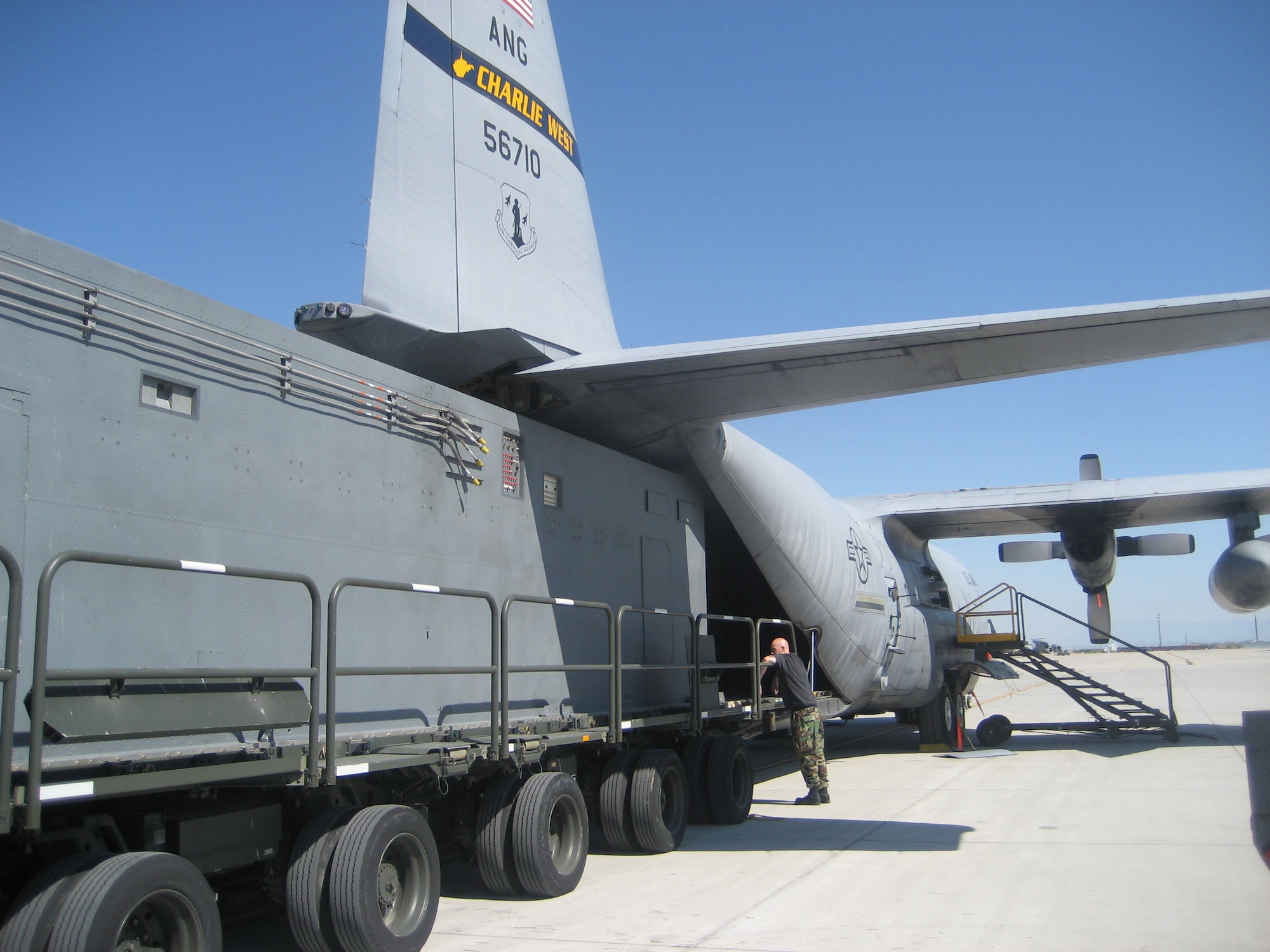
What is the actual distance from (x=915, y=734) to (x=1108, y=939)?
14883 millimetres

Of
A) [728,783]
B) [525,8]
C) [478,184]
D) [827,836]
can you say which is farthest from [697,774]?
[525,8]

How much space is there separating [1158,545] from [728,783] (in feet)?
41.4

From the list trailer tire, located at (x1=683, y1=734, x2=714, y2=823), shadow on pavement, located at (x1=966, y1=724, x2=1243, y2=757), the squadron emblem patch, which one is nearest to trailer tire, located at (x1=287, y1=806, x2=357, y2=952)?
trailer tire, located at (x1=683, y1=734, x2=714, y2=823)

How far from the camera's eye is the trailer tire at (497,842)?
6.42 metres

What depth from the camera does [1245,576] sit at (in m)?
16.2

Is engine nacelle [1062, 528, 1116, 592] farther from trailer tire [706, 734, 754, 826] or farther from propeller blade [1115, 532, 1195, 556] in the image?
trailer tire [706, 734, 754, 826]

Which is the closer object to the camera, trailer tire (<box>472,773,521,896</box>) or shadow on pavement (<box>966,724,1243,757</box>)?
trailer tire (<box>472,773,521,896</box>)

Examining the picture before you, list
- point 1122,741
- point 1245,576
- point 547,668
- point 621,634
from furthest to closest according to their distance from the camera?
point 1122,741, point 1245,576, point 621,634, point 547,668

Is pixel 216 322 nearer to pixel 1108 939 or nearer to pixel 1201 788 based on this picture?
pixel 1108 939

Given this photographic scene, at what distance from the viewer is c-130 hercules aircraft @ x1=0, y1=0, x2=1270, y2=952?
14.3ft

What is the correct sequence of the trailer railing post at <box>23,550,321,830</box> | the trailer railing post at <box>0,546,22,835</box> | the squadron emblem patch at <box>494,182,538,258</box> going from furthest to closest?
the squadron emblem patch at <box>494,182,538,258</box>
the trailer railing post at <box>23,550,321,830</box>
the trailer railing post at <box>0,546,22,835</box>

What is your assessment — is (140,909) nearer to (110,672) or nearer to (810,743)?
(110,672)

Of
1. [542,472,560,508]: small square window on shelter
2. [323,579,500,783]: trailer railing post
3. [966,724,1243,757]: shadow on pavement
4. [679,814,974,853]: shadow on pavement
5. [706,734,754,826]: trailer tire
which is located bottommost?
[966,724,1243,757]: shadow on pavement

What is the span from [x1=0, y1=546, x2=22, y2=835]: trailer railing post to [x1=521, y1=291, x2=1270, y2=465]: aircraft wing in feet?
16.7
